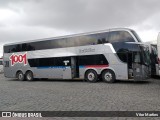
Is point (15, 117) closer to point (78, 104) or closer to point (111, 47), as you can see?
point (78, 104)

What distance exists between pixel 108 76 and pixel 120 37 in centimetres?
307


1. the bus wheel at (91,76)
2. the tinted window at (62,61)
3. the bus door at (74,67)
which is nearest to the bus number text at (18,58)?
the tinted window at (62,61)

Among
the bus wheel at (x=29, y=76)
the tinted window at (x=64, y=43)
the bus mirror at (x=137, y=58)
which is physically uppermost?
the tinted window at (x=64, y=43)

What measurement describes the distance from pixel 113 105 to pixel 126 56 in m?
9.48

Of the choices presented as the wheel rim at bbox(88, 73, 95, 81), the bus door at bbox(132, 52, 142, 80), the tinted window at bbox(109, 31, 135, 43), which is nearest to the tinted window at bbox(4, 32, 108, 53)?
the tinted window at bbox(109, 31, 135, 43)

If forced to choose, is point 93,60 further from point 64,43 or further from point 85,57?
point 64,43

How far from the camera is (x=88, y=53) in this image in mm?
20438

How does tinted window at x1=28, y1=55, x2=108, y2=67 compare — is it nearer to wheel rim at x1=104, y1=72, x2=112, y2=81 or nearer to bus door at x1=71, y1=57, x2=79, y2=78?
bus door at x1=71, y1=57, x2=79, y2=78

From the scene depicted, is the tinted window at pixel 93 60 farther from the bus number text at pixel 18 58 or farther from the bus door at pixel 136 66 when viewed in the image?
the bus number text at pixel 18 58

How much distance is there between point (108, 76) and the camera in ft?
63.9

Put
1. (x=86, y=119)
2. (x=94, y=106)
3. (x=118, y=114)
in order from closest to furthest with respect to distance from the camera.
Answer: (x=86, y=119) → (x=118, y=114) → (x=94, y=106)

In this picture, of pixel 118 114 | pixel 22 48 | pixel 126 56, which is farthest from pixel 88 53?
pixel 118 114

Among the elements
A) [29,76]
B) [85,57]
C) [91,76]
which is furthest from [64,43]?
[29,76]

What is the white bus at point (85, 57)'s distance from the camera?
60.5 ft
